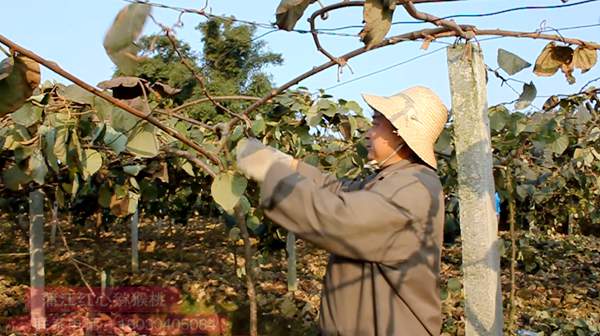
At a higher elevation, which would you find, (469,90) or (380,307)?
(469,90)

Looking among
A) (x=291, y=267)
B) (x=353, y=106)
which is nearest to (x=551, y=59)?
(x=353, y=106)

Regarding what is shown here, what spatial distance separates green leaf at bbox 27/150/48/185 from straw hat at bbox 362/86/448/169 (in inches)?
56.5

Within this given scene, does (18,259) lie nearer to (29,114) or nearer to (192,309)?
(192,309)

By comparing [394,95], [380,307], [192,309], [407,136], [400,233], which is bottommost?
[192,309]

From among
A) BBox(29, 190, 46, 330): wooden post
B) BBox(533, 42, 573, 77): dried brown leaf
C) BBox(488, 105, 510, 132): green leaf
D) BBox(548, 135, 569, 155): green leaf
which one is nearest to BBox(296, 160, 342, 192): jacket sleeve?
BBox(533, 42, 573, 77): dried brown leaf

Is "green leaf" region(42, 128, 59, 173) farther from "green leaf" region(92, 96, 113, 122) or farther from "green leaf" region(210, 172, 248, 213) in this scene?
"green leaf" region(210, 172, 248, 213)

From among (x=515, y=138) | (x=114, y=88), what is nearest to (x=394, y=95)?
(x=114, y=88)

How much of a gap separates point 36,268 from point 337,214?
15.1ft

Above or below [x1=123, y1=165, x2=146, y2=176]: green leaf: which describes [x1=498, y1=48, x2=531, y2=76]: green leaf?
above

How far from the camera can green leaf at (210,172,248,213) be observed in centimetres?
140

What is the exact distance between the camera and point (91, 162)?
2574mm

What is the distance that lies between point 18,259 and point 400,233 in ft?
25.3

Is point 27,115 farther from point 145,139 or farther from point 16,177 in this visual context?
point 145,139

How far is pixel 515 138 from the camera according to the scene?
3.61 metres
